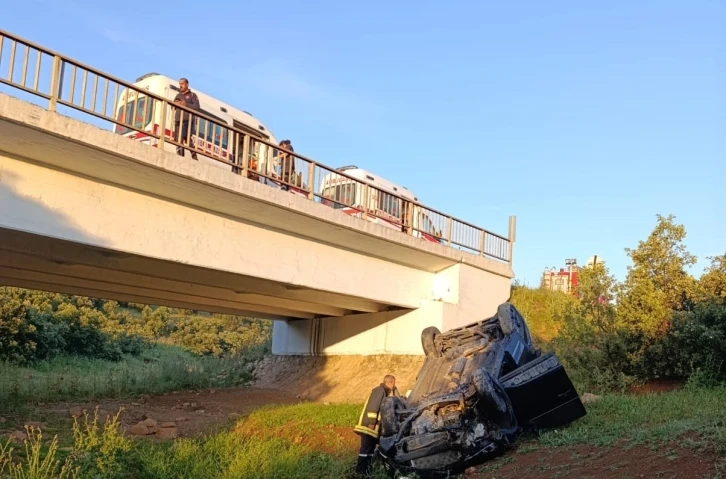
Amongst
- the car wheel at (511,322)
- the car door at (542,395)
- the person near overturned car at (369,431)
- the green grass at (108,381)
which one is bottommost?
the green grass at (108,381)

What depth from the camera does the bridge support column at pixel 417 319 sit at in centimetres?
1850

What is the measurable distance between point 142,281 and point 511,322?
9911 mm

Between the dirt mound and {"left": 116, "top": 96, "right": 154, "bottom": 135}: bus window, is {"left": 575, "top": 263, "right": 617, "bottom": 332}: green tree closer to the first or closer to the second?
the dirt mound

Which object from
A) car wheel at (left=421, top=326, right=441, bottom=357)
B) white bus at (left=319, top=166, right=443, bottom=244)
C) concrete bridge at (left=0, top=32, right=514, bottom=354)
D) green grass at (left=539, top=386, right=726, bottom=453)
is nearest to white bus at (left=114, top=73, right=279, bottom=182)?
concrete bridge at (left=0, top=32, right=514, bottom=354)

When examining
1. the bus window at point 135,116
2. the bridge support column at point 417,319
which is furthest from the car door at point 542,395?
the bridge support column at point 417,319

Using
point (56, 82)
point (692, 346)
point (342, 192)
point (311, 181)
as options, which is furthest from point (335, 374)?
point (56, 82)

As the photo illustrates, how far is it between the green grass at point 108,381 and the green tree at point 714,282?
1455 cm

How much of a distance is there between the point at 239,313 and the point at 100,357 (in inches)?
527

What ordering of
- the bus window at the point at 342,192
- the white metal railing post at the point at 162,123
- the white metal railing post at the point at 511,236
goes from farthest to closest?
the white metal railing post at the point at 511,236 → the bus window at the point at 342,192 → the white metal railing post at the point at 162,123

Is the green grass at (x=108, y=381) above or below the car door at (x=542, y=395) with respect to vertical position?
below

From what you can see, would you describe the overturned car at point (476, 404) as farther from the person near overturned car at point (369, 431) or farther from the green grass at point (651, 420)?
the green grass at point (651, 420)

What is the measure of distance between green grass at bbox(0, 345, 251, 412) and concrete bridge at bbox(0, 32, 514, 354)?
218cm

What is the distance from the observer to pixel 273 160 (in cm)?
1447

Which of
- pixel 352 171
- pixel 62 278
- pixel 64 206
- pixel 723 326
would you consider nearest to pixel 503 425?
pixel 723 326
